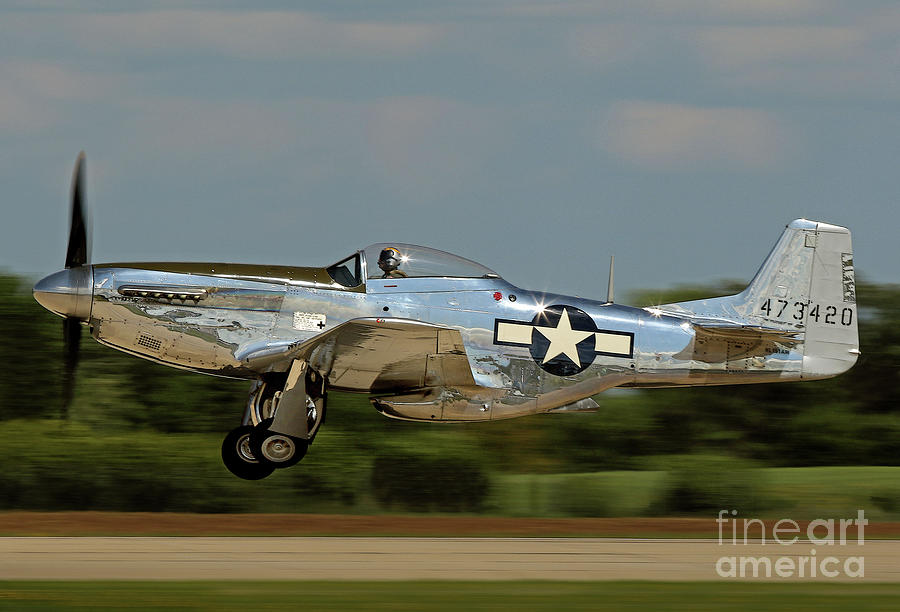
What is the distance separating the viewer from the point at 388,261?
14234mm

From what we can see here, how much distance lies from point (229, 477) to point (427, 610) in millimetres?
16182

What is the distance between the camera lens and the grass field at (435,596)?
1086 cm

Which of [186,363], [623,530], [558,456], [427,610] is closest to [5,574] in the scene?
[186,363]

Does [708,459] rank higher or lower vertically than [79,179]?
lower

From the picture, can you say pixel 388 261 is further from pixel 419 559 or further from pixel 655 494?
pixel 655 494

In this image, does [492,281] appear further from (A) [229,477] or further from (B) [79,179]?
(A) [229,477]

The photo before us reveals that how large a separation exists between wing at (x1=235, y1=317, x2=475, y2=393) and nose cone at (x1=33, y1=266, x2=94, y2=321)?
1739 mm

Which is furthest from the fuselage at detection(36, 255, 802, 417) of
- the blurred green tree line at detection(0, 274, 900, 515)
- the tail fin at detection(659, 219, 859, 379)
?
the blurred green tree line at detection(0, 274, 900, 515)

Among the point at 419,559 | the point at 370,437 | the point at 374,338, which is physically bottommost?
the point at 419,559

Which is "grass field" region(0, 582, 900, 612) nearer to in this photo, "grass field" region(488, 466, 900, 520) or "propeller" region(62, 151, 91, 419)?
"propeller" region(62, 151, 91, 419)

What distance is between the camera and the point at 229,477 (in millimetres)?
26312

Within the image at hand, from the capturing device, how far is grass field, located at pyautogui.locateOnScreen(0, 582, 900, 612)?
1086 centimetres

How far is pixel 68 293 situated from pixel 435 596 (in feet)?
17.9
